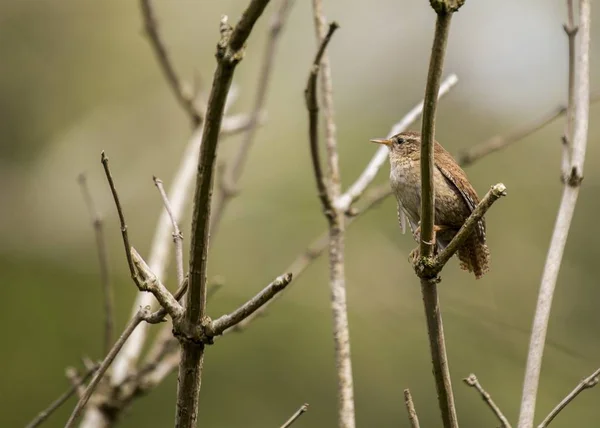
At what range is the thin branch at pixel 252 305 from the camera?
1.57 m

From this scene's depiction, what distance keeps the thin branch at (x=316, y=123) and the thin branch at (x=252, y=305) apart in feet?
4.01

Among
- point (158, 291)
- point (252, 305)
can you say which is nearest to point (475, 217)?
point (252, 305)

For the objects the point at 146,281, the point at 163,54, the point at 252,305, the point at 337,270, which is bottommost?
the point at 252,305

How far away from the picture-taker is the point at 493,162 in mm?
9742

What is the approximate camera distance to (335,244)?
2992 mm

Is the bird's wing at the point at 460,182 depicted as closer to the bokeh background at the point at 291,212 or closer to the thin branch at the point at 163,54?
the thin branch at the point at 163,54

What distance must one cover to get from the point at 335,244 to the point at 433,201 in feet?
3.69

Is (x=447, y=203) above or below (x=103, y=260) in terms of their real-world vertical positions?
above

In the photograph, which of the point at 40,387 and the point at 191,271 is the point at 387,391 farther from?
the point at 191,271

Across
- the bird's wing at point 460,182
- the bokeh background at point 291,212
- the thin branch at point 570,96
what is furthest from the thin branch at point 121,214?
the bokeh background at point 291,212

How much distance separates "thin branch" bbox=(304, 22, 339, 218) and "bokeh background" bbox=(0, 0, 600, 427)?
2.24 meters

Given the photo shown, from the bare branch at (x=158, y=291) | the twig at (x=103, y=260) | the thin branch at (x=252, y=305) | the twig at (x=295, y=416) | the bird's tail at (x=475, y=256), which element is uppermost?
the bird's tail at (x=475, y=256)

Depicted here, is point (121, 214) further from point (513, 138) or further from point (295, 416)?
point (513, 138)

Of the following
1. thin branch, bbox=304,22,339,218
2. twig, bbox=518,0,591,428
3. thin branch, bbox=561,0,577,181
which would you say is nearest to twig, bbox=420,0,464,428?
twig, bbox=518,0,591,428
